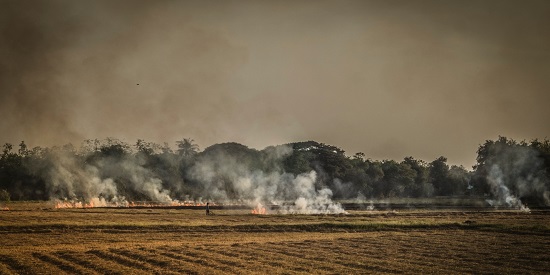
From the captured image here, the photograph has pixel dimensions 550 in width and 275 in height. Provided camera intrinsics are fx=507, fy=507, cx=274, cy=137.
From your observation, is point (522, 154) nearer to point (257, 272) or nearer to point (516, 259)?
point (516, 259)

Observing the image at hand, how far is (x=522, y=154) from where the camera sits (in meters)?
92.8

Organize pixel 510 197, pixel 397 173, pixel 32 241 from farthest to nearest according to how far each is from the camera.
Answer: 1. pixel 397 173
2. pixel 510 197
3. pixel 32 241

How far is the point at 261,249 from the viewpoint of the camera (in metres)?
28.5

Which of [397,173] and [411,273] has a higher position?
[397,173]

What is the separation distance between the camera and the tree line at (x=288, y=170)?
88562 mm

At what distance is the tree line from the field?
4710cm

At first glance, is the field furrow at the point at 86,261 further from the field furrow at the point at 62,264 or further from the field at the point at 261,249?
the field furrow at the point at 62,264

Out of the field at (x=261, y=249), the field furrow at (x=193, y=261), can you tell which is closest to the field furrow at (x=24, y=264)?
the field at (x=261, y=249)

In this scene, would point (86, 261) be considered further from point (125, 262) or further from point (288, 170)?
point (288, 170)

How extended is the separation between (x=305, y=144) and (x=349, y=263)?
359 ft

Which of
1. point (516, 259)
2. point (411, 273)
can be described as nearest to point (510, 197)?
point (516, 259)

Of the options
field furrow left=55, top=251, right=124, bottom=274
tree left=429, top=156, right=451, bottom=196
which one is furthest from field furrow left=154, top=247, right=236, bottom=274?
tree left=429, top=156, right=451, bottom=196

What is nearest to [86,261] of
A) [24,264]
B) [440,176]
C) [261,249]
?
[24,264]

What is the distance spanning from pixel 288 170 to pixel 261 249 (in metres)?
82.2
